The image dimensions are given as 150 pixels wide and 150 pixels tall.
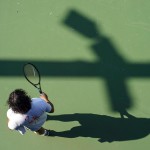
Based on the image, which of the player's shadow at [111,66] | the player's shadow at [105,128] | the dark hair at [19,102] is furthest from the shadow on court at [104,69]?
the dark hair at [19,102]

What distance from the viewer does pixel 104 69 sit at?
4.60 metres

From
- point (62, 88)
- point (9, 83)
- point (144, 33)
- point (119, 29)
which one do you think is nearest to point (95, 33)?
point (119, 29)

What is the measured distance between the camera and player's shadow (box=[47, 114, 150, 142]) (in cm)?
413

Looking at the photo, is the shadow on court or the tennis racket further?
the shadow on court

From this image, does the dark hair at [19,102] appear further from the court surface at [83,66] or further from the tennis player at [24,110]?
the court surface at [83,66]

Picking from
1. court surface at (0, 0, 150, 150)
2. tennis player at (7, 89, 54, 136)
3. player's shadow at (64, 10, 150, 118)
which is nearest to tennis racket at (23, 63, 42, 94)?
tennis player at (7, 89, 54, 136)

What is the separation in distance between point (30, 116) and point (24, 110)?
20 cm

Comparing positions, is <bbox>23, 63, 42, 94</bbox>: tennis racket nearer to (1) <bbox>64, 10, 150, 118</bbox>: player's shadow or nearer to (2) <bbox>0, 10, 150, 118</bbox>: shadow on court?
(2) <bbox>0, 10, 150, 118</bbox>: shadow on court

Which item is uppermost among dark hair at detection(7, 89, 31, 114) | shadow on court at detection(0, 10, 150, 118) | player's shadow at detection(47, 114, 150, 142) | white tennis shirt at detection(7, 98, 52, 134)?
shadow on court at detection(0, 10, 150, 118)

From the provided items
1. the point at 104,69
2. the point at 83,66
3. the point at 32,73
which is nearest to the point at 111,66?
the point at 104,69

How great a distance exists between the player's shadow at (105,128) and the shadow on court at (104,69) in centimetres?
18

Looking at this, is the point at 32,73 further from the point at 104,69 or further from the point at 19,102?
the point at 104,69

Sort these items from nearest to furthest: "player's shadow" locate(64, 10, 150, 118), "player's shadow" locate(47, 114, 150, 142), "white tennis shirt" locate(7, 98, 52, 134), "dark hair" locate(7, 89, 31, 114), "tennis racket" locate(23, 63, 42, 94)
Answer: "dark hair" locate(7, 89, 31, 114) → "white tennis shirt" locate(7, 98, 52, 134) → "tennis racket" locate(23, 63, 42, 94) → "player's shadow" locate(47, 114, 150, 142) → "player's shadow" locate(64, 10, 150, 118)

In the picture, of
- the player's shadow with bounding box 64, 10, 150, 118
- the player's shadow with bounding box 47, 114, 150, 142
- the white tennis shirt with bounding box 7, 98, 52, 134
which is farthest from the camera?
the player's shadow with bounding box 64, 10, 150, 118
